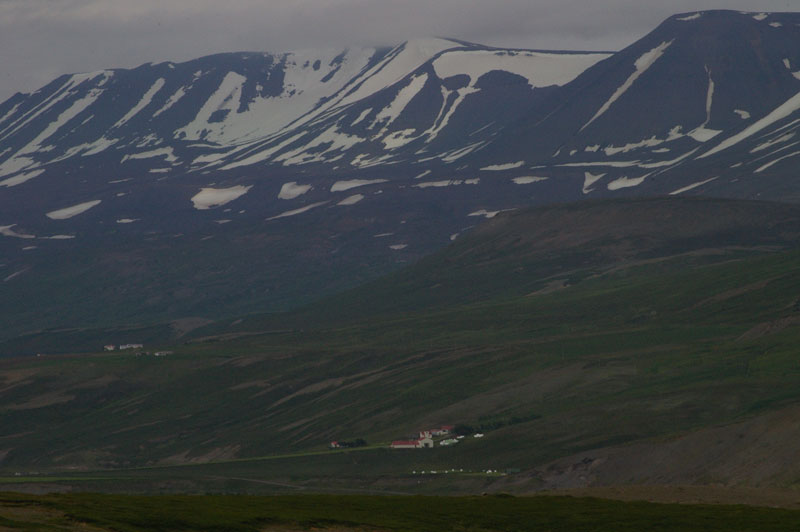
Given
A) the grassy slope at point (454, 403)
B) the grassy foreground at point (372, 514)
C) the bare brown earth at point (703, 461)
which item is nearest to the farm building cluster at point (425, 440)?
the grassy slope at point (454, 403)

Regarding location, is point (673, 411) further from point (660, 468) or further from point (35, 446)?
point (35, 446)

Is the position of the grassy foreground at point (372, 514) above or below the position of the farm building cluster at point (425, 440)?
above

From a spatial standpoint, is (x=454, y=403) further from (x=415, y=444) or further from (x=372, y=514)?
(x=372, y=514)

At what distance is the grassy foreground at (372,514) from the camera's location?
182 feet

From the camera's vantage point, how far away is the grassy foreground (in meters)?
55.3

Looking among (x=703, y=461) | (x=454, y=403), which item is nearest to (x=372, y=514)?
Answer: (x=703, y=461)

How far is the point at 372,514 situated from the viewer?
68938 mm

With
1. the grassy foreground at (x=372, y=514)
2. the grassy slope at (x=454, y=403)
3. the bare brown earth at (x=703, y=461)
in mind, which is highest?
the grassy foreground at (x=372, y=514)

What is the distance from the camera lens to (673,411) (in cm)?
13738

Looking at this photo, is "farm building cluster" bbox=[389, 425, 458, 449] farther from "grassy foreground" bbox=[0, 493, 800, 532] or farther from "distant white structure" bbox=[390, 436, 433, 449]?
"grassy foreground" bbox=[0, 493, 800, 532]

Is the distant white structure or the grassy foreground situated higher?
the grassy foreground

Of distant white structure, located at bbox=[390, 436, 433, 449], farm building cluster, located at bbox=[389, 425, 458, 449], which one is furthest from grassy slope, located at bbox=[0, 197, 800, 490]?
farm building cluster, located at bbox=[389, 425, 458, 449]

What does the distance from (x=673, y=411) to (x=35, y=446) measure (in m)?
84.7

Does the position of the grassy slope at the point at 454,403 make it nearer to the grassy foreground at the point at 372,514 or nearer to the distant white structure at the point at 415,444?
the distant white structure at the point at 415,444
